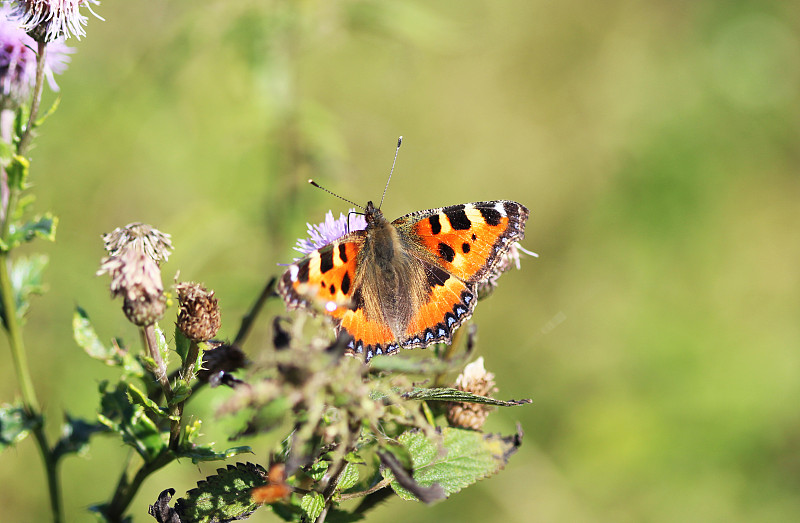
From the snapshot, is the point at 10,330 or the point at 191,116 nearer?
the point at 10,330

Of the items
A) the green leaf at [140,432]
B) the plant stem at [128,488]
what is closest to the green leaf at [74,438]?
the plant stem at [128,488]

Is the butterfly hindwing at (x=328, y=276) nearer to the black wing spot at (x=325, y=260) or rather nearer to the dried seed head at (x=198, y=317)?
the black wing spot at (x=325, y=260)

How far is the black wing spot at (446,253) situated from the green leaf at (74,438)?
5.28ft

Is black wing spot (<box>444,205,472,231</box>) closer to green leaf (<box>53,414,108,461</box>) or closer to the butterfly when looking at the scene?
the butterfly

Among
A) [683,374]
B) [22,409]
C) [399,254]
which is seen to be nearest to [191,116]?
[399,254]

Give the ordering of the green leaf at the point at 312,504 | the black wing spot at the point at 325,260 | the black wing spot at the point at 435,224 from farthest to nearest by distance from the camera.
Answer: the black wing spot at the point at 435,224
the black wing spot at the point at 325,260
the green leaf at the point at 312,504

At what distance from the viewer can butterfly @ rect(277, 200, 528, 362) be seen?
2.62 metres

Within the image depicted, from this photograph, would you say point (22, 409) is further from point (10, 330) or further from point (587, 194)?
point (587, 194)

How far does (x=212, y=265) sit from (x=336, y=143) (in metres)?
2.01

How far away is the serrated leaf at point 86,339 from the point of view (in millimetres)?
2037

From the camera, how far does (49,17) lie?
90.8 inches

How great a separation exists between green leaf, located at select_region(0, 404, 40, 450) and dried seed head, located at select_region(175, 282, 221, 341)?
804mm

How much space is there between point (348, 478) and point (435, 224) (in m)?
1.53

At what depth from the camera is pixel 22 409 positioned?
7.97ft
